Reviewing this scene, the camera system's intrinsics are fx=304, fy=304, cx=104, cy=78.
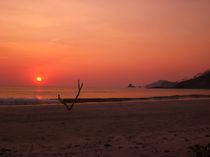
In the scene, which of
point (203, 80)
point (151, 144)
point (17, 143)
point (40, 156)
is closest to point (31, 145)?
point (17, 143)

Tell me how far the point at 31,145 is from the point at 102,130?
4351mm

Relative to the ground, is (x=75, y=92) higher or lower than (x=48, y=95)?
higher

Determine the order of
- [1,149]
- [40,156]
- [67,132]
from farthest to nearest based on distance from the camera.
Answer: [67,132]
[1,149]
[40,156]

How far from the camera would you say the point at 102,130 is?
13820 mm

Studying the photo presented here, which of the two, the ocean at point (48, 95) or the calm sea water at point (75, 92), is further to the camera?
the calm sea water at point (75, 92)

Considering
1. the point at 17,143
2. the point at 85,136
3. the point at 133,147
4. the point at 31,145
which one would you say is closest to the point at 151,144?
the point at 133,147

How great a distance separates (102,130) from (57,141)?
3.28 m

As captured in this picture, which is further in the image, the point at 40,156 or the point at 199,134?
the point at 199,134

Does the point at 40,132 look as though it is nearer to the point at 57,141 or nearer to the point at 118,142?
the point at 57,141

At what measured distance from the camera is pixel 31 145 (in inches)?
400

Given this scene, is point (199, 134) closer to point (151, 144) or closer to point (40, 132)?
point (151, 144)

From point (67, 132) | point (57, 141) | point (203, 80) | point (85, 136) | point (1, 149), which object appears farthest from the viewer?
point (203, 80)

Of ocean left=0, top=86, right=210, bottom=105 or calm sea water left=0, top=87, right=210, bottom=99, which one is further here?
calm sea water left=0, top=87, right=210, bottom=99

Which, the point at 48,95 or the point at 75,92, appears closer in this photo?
the point at 48,95
